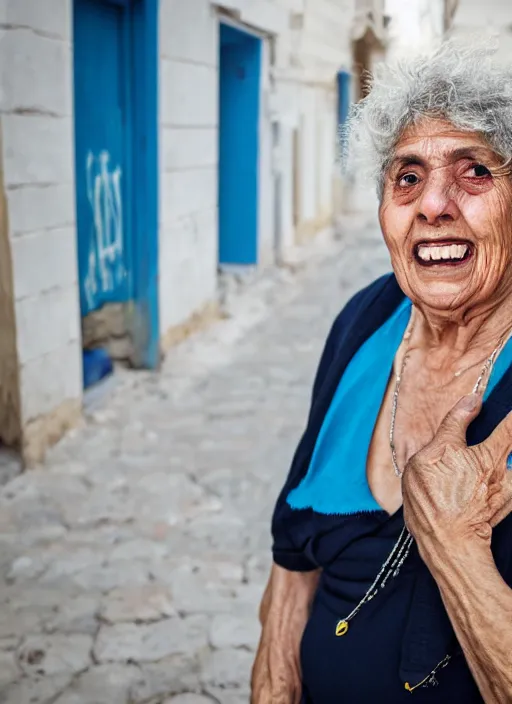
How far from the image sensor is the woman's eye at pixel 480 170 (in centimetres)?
145

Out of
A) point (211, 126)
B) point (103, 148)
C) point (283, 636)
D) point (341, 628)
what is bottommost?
point (283, 636)

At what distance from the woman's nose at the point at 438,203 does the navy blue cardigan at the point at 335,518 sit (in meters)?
0.28

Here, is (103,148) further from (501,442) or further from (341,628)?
(501,442)

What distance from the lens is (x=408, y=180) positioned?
154 centimetres

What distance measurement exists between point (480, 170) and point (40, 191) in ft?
9.34

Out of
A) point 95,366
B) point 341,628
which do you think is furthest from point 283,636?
point 95,366

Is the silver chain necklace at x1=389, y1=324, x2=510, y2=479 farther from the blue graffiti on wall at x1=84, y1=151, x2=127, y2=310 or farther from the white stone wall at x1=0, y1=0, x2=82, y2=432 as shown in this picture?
the blue graffiti on wall at x1=84, y1=151, x2=127, y2=310

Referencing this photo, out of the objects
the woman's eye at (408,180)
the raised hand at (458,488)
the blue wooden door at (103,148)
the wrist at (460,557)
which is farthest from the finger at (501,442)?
the blue wooden door at (103,148)

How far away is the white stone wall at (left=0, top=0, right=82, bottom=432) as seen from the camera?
3.68 m

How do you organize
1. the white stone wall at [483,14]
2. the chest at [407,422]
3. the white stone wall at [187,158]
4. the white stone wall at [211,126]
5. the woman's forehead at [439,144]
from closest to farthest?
the woman's forehead at [439,144] < the chest at [407,422] < the white stone wall at [187,158] < the white stone wall at [211,126] < the white stone wall at [483,14]

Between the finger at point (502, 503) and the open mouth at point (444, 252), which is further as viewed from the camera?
the open mouth at point (444, 252)

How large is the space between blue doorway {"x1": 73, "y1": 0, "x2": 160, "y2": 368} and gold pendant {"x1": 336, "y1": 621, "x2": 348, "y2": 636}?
362 cm

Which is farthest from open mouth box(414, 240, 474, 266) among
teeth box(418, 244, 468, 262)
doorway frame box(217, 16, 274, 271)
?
doorway frame box(217, 16, 274, 271)

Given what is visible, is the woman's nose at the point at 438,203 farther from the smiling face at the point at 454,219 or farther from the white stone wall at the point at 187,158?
the white stone wall at the point at 187,158
